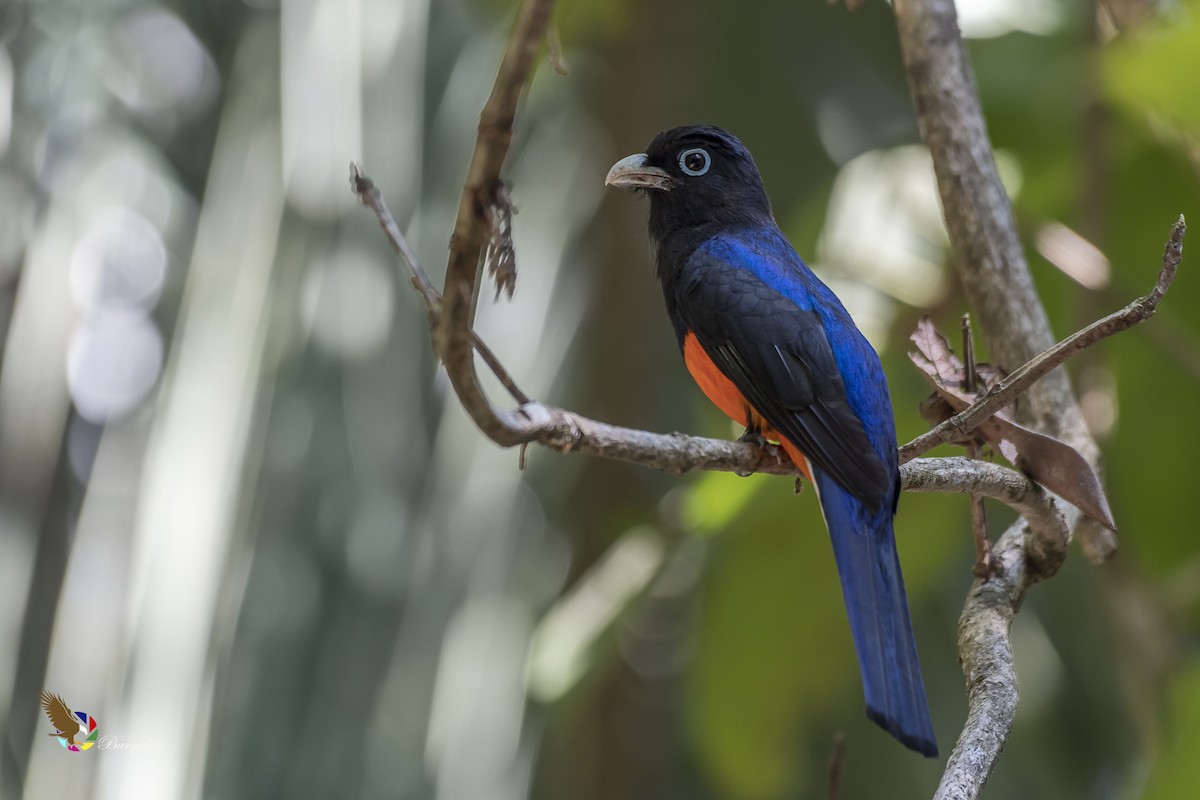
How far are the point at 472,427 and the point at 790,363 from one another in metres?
1.85

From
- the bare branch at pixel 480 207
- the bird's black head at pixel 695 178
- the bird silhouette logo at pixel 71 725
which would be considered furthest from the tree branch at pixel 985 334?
the bird silhouette logo at pixel 71 725

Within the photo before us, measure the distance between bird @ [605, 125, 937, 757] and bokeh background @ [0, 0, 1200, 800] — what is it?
1.43 feet

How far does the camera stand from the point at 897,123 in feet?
14.5

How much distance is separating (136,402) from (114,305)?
0.36 meters

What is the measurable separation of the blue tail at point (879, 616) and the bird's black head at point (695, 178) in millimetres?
991

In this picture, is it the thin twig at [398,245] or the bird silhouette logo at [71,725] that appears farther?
the bird silhouette logo at [71,725]

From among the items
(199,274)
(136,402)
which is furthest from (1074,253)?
(136,402)

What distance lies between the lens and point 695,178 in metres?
3.02

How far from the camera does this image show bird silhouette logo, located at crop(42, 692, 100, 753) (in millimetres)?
3176

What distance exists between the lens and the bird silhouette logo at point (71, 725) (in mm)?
3176

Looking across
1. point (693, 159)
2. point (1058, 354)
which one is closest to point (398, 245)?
point (1058, 354)

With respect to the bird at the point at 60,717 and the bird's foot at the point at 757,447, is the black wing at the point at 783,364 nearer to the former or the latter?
the bird's foot at the point at 757,447

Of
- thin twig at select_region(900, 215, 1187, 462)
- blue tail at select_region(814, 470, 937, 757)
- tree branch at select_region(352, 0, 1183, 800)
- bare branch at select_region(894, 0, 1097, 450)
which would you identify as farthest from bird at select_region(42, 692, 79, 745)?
bare branch at select_region(894, 0, 1097, 450)

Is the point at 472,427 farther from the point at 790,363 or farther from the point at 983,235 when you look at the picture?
the point at 983,235
